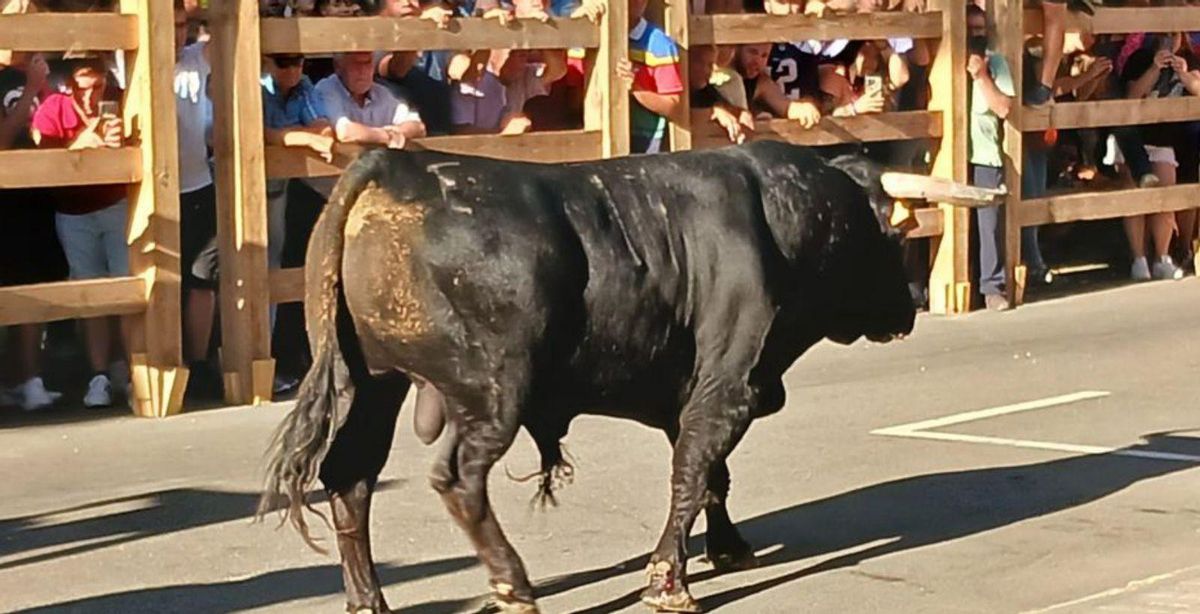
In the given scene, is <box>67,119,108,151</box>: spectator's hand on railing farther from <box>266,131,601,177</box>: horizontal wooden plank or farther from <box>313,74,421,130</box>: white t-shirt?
<box>313,74,421,130</box>: white t-shirt

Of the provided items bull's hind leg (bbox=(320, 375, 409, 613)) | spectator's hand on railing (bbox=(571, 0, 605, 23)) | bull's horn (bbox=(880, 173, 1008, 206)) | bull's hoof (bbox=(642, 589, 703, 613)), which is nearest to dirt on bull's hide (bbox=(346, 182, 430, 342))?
bull's hind leg (bbox=(320, 375, 409, 613))

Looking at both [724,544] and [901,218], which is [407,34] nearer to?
[901,218]

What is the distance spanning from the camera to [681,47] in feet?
44.3

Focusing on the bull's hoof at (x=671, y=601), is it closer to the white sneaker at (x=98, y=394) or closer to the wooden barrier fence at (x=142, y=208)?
the wooden barrier fence at (x=142, y=208)

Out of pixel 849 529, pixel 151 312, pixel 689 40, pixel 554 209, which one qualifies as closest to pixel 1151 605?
pixel 849 529

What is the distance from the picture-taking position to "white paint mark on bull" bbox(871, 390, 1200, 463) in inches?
403

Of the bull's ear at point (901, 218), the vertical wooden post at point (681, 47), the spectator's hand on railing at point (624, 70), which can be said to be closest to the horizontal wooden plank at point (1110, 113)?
the vertical wooden post at point (681, 47)

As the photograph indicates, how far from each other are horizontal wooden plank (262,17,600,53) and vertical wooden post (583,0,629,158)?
0.17 meters

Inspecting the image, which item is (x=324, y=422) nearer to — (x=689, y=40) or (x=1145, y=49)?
(x=689, y=40)

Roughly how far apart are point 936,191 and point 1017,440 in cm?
300

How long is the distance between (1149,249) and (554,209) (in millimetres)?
10844

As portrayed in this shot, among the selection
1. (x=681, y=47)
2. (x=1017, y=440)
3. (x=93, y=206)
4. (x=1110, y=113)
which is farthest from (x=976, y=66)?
(x=93, y=206)

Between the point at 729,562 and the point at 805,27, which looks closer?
the point at 729,562

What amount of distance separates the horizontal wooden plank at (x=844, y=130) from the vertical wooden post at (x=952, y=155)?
0.11 m
